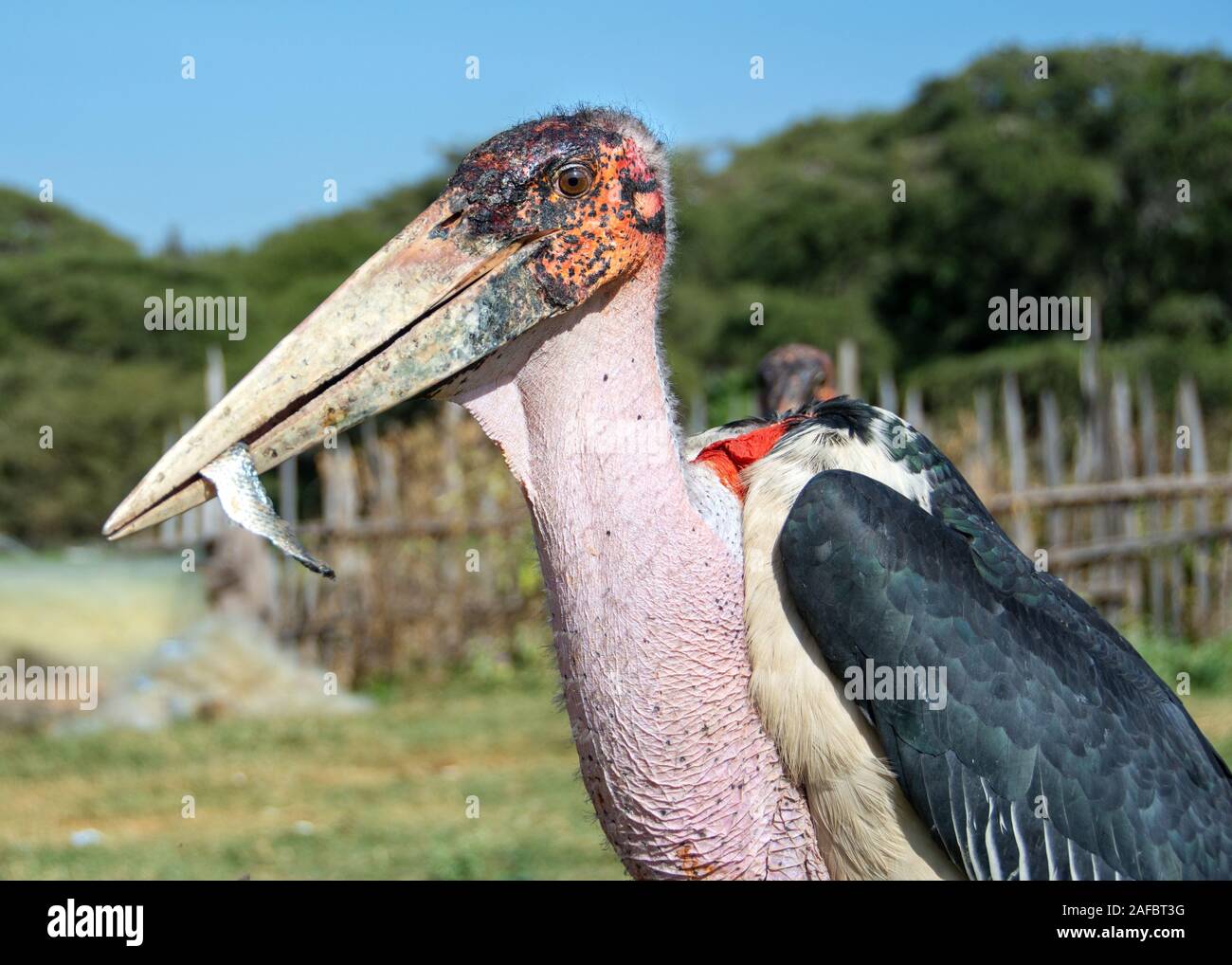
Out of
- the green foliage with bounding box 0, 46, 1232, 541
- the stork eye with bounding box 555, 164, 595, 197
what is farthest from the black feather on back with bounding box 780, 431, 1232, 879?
the green foliage with bounding box 0, 46, 1232, 541

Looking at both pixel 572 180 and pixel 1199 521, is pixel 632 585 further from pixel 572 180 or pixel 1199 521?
pixel 1199 521

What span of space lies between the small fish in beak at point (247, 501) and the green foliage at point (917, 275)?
19.7 metres

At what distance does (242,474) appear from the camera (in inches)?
99.4

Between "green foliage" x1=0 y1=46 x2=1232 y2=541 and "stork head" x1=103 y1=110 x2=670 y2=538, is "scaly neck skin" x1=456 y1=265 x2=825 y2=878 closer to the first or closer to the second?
"stork head" x1=103 y1=110 x2=670 y2=538

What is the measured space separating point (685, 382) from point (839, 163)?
1343cm

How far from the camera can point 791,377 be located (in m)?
5.56

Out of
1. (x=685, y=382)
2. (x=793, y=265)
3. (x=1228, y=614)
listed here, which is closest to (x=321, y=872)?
(x=1228, y=614)

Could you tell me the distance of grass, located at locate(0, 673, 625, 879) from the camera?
6.95 meters

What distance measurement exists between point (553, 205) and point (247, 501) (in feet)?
2.47

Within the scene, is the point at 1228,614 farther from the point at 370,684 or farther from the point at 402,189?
the point at 402,189

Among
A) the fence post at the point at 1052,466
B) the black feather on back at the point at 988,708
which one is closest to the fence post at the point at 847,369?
the fence post at the point at 1052,466

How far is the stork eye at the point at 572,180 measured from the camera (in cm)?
270

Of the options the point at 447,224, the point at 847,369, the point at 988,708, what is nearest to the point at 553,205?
the point at 447,224

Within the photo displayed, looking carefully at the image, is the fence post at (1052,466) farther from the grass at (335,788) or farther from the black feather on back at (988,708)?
the black feather on back at (988,708)
